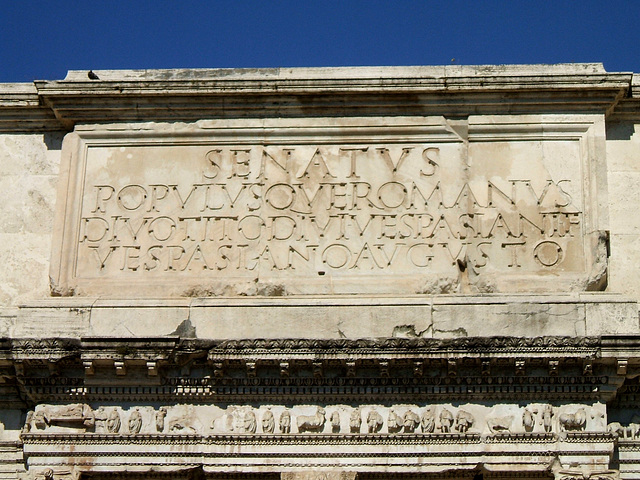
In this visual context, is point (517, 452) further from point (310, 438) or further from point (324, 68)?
point (324, 68)

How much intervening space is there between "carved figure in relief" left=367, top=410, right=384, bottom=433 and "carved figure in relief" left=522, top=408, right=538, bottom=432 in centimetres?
139

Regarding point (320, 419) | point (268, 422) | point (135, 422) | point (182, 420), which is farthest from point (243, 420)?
point (135, 422)

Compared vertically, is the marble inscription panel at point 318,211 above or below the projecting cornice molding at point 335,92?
below

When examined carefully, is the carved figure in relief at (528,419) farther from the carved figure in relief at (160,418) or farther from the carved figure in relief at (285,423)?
the carved figure in relief at (160,418)

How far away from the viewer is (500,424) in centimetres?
1535

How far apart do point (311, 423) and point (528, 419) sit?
6.96 ft

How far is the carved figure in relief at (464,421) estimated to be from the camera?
15.3m

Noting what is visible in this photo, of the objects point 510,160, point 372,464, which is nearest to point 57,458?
point 372,464

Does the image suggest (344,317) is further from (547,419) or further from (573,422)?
(573,422)

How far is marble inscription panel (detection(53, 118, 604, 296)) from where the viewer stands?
16.3 m

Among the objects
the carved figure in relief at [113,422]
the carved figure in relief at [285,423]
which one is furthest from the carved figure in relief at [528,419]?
the carved figure in relief at [113,422]

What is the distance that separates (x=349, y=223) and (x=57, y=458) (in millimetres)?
3853

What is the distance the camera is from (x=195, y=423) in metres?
15.6

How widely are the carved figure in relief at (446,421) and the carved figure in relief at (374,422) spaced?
23.1 inches
